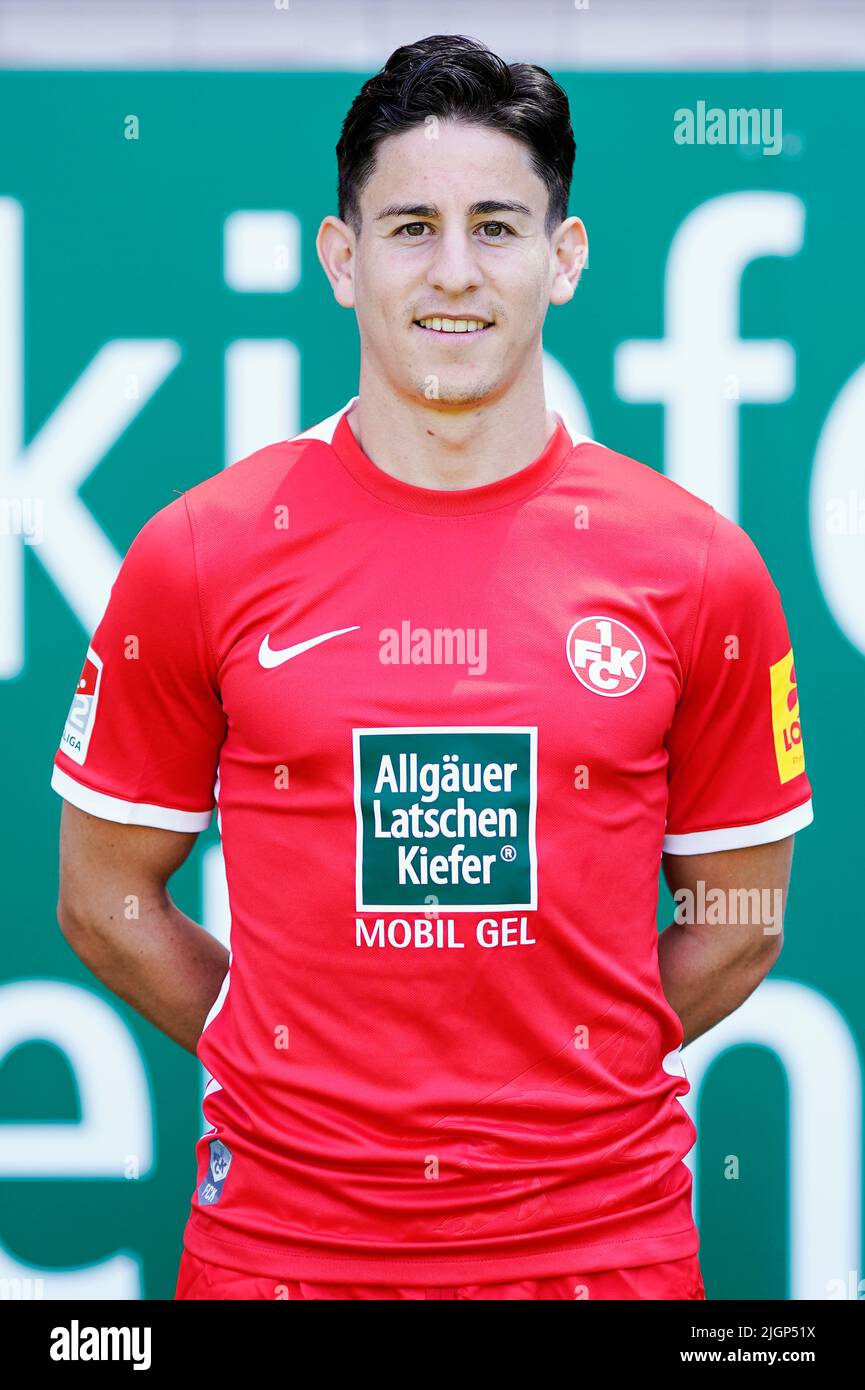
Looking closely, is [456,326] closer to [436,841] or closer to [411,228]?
[411,228]

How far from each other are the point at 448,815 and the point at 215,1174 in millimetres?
416

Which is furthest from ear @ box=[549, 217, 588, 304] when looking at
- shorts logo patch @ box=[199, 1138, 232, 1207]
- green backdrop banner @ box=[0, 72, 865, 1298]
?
shorts logo patch @ box=[199, 1138, 232, 1207]

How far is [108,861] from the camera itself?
1.61m

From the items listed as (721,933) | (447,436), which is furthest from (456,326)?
(721,933)

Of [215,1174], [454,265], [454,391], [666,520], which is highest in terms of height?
[454,265]

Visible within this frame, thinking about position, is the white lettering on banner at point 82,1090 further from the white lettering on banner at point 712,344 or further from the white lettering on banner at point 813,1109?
the white lettering on banner at point 712,344

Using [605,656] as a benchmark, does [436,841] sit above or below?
below

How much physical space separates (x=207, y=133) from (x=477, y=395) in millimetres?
875

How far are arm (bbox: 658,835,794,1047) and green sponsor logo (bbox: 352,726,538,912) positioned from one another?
0.28m

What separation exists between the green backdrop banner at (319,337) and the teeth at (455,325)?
69 centimetres

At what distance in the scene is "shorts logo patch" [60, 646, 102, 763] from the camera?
154 cm

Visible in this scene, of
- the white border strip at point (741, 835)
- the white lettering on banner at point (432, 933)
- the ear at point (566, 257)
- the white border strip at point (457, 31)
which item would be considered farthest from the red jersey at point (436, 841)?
the white border strip at point (457, 31)

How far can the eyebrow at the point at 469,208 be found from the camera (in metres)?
1.45

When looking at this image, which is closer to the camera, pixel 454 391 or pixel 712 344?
pixel 454 391
